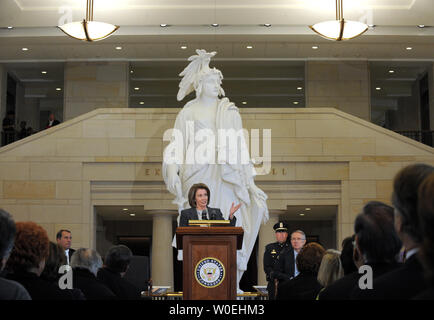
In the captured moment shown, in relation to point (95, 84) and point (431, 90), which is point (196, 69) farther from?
point (431, 90)

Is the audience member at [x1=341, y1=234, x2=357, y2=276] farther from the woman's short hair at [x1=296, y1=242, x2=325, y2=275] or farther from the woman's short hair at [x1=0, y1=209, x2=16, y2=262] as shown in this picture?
the woman's short hair at [x1=0, y1=209, x2=16, y2=262]

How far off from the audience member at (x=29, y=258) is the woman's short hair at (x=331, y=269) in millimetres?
1529

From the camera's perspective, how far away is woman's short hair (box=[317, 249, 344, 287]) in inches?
159

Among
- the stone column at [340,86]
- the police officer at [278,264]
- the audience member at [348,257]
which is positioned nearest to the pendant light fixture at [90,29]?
the police officer at [278,264]

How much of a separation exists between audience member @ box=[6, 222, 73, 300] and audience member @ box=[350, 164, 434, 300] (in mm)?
1551

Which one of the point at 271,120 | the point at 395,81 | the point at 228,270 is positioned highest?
the point at 395,81

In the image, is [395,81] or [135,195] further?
[395,81]

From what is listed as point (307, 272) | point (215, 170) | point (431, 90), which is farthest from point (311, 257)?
point (431, 90)

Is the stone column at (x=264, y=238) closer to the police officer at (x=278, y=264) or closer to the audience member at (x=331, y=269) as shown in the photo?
the police officer at (x=278, y=264)

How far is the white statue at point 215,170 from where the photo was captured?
9516mm
